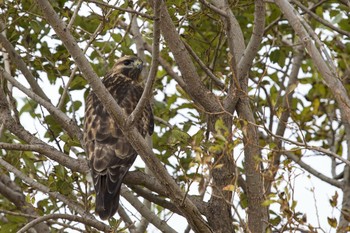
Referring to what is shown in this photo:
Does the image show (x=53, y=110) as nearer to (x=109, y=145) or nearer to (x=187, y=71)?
(x=109, y=145)

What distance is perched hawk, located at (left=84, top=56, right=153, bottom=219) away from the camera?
7.06 m

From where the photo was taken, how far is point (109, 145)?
297 inches

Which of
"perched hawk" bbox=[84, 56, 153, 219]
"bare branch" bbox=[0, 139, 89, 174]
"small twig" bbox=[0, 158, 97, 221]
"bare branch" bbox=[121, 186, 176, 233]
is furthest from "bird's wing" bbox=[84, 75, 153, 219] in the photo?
"small twig" bbox=[0, 158, 97, 221]

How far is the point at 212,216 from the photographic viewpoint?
21.2ft

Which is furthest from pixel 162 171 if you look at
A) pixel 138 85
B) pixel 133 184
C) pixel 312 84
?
pixel 312 84

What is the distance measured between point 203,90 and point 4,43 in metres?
1.82

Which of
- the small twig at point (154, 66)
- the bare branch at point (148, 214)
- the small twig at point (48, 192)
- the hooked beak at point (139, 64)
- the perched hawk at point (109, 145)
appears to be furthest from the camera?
the hooked beak at point (139, 64)

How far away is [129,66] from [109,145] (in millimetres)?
1656

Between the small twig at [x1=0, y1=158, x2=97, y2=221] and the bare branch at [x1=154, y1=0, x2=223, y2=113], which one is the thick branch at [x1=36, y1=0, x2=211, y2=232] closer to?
the bare branch at [x1=154, y1=0, x2=223, y2=113]

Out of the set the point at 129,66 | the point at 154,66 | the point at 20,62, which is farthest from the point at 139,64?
the point at 154,66

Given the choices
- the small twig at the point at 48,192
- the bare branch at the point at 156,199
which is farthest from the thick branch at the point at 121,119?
the small twig at the point at 48,192

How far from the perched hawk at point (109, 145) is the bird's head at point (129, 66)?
0.01 meters

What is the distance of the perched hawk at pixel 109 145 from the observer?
706 cm

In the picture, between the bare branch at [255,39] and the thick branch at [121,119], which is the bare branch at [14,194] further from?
the bare branch at [255,39]
